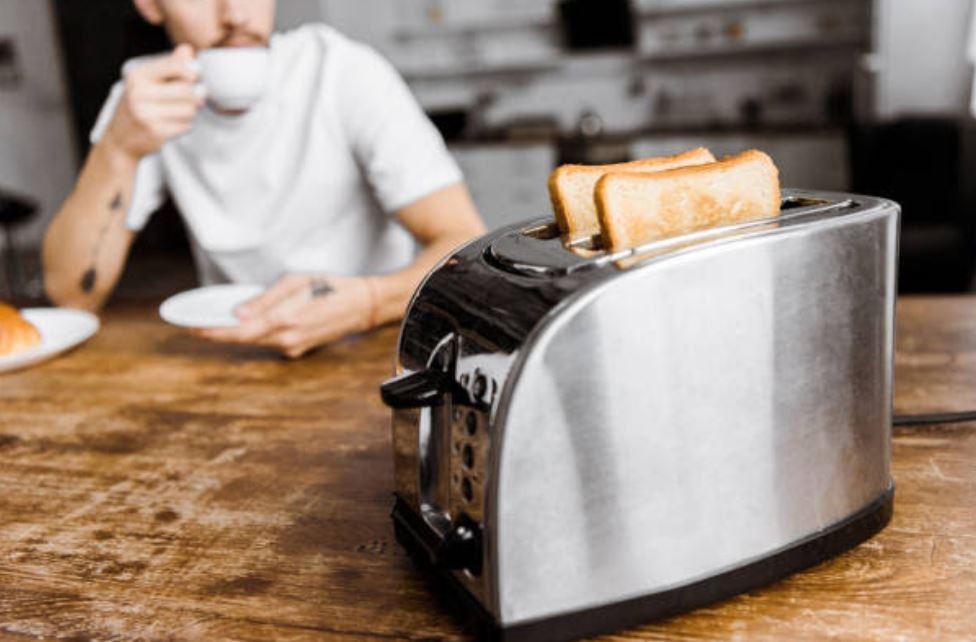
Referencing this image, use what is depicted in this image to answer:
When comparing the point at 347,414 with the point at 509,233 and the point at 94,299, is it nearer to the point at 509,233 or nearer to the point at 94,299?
the point at 509,233

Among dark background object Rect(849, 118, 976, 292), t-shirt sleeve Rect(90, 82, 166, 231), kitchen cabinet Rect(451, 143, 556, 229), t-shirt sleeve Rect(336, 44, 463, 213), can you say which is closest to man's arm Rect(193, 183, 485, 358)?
t-shirt sleeve Rect(336, 44, 463, 213)

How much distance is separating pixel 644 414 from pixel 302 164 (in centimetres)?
136

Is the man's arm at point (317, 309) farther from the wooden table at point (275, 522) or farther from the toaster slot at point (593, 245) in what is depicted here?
the toaster slot at point (593, 245)

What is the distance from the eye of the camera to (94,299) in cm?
158

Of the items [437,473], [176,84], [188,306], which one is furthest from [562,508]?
[176,84]

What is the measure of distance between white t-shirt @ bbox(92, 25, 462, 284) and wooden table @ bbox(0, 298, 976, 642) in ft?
2.10

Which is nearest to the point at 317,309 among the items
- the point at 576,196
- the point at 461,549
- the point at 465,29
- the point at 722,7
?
the point at 576,196

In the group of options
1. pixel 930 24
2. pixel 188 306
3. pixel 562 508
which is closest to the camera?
pixel 562 508

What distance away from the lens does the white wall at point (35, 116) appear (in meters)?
6.35

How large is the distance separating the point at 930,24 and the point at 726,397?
4.77m

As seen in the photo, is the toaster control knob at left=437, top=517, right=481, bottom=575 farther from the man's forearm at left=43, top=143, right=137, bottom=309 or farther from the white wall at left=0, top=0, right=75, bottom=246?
the white wall at left=0, top=0, right=75, bottom=246

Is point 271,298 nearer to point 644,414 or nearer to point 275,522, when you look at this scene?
point 275,522

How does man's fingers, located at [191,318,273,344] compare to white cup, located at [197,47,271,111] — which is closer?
man's fingers, located at [191,318,273,344]

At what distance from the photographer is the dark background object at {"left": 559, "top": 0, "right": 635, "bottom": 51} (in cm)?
513
